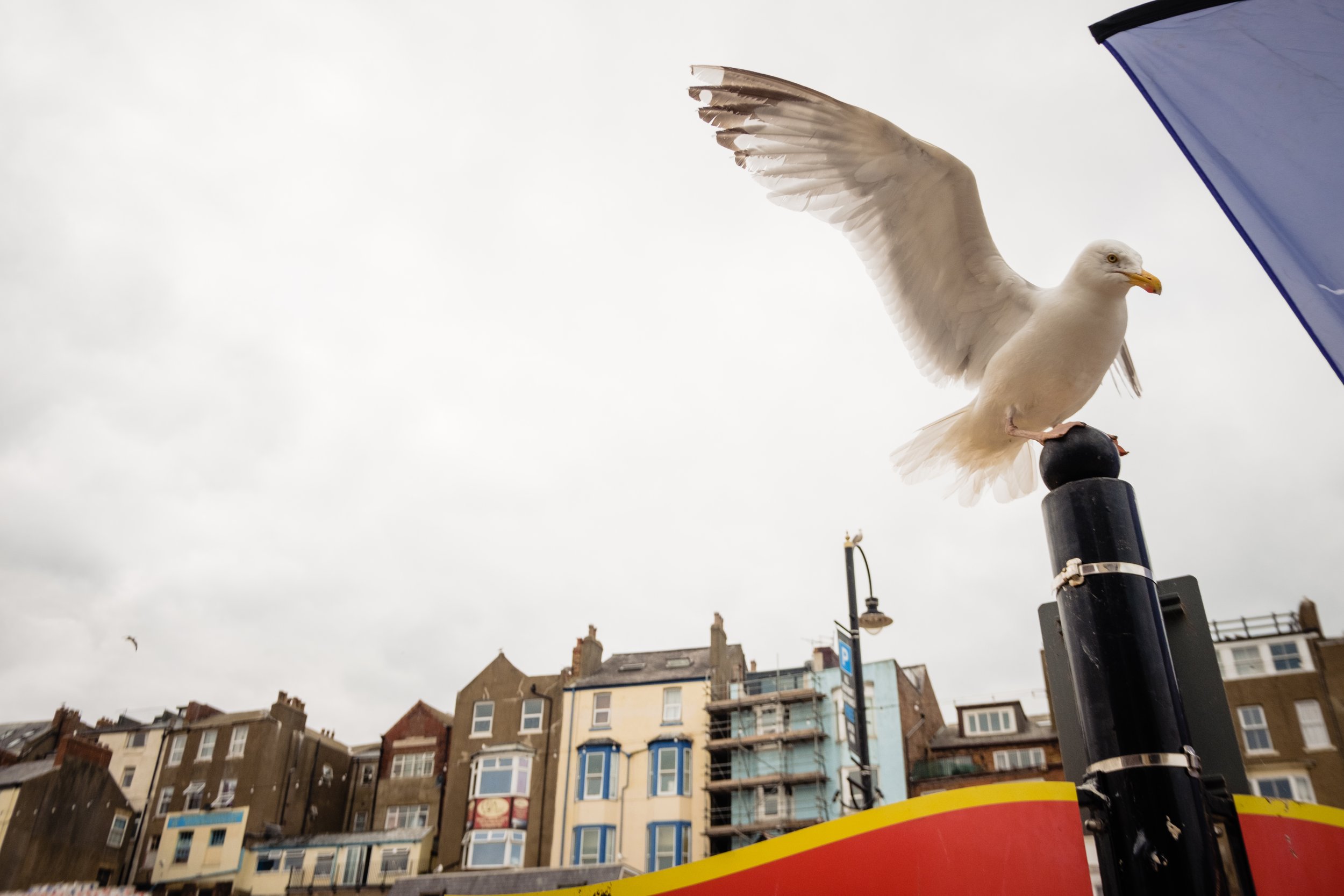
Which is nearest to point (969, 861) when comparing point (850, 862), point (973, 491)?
point (850, 862)

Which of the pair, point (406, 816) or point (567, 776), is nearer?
point (567, 776)

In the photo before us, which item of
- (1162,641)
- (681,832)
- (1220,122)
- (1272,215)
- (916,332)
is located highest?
(916,332)

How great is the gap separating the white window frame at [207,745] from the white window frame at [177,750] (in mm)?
814

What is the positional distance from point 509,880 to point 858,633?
2113 cm

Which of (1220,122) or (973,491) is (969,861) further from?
(973,491)

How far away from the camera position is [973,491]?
16.5ft

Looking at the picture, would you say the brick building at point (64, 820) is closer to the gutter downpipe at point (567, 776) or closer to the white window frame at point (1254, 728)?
the gutter downpipe at point (567, 776)

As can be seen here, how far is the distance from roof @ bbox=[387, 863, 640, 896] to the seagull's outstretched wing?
25092mm

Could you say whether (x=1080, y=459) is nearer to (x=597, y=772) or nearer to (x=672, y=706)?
(x=672, y=706)

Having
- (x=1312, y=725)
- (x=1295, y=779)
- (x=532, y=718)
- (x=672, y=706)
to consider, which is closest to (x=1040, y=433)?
(x=1295, y=779)

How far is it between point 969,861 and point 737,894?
617 millimetres

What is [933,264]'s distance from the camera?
513 cm

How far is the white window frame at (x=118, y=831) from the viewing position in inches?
1439

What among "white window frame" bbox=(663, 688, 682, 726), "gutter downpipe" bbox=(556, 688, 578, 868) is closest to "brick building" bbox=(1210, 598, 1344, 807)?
"white window frame" bbox=(663, 688, 682, 726)
